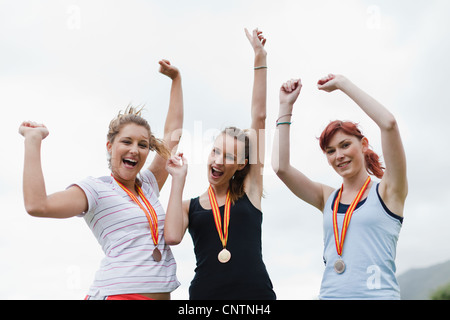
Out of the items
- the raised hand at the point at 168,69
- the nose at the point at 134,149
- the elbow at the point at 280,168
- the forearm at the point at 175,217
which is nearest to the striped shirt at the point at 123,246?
the forearm at the point at 175,217

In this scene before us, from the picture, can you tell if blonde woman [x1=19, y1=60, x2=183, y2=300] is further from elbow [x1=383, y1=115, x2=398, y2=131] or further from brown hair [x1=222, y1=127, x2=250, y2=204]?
elbow [x1=383, y1=115, x2=398, y2=131]

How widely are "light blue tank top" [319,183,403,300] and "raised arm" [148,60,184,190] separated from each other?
1.72 m

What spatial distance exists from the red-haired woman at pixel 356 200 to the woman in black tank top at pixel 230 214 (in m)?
0.26

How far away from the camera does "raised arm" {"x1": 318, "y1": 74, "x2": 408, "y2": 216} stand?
12.6 ft

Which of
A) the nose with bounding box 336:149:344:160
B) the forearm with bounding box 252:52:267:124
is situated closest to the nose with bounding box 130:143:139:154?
the forearm with bounding box 252:52:267:124

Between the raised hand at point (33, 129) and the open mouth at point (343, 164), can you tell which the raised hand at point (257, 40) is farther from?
the raised hand at point (33, 129)

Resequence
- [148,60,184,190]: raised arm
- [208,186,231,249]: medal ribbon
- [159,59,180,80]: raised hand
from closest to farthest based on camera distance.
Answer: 1. [208,186,231,249]: medal ribbon
2. [148,60,184,190]: raised arm
3. [159,59,180,80]: raised hand

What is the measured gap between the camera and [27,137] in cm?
361

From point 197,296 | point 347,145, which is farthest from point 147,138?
point 347,145

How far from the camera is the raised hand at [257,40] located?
15.6 feet
